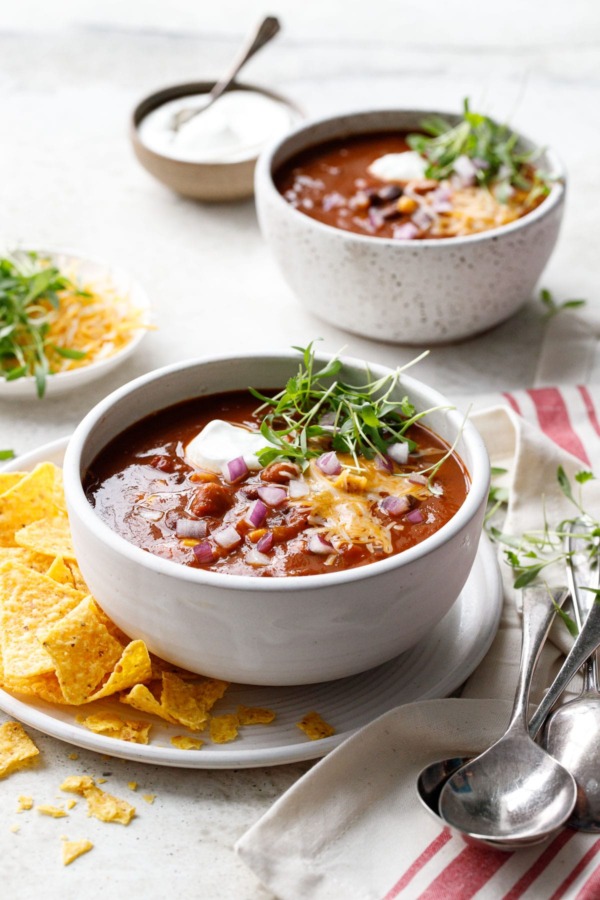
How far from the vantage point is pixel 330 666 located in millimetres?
1917

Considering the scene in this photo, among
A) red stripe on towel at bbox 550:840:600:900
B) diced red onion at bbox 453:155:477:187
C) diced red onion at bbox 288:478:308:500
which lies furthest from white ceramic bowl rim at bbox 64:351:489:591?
diced red onion at bbox 453:155:477:187

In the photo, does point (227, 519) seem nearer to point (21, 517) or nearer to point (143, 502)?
point (143, 502)

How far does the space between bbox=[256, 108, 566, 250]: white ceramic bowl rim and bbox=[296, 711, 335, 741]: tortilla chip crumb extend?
59.3 inches

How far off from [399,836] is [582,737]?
37cm

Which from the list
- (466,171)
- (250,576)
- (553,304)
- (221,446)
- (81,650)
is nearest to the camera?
(250,576)

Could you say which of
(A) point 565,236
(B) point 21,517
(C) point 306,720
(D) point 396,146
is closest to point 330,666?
(C) point 306,720

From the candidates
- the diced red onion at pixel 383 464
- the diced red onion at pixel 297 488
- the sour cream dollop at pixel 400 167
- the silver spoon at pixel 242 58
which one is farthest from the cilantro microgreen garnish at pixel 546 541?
the silver spoon at pixel 242 58

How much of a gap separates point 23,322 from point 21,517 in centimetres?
102

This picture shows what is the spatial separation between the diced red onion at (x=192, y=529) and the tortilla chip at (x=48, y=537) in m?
0.33

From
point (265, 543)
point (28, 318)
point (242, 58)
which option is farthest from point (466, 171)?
point (265, 543)

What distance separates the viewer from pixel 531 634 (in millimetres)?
2146

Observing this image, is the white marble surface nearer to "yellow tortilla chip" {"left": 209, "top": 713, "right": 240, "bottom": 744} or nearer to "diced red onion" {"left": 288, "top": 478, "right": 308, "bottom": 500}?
"yellow tortilla chip" {"left": 209, "top": 713, "right": 240, "bottom": 744}

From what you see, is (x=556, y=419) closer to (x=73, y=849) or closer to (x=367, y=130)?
(x=367, y=130)

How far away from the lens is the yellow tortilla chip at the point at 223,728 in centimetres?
191
